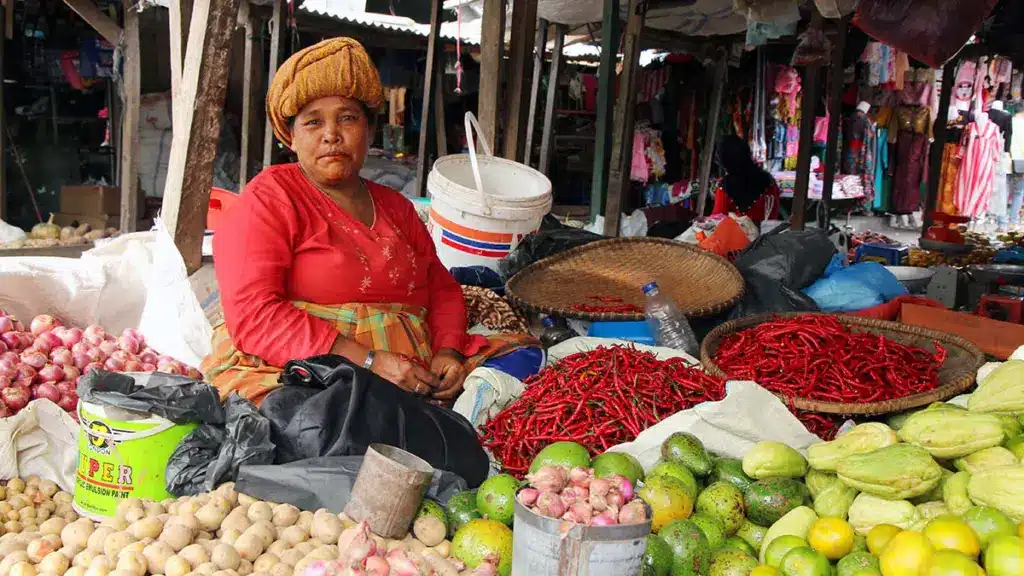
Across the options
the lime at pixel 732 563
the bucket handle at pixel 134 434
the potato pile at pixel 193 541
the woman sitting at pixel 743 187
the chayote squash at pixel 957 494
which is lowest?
the potato pile at pixel 193 541

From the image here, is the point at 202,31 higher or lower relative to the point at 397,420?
higher

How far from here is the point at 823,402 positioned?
287cm

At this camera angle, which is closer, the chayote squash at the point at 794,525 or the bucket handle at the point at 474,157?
the chayote squash at the point at 794,525

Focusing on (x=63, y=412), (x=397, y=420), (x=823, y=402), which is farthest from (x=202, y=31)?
(x=823, y=402)

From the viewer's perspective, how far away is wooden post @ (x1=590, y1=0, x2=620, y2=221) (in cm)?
589

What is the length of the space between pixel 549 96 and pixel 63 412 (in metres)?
6.66

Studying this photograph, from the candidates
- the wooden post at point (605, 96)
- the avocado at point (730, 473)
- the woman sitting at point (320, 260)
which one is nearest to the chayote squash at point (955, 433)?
the avocado at point (730, 473)

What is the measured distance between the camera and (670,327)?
3.83 metres

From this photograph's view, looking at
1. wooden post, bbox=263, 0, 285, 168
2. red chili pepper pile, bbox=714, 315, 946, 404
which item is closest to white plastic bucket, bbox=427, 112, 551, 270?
red chili pepper pile, bbox=714, 315, 946, 404

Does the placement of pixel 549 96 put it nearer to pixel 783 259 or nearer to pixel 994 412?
pixel 783 259

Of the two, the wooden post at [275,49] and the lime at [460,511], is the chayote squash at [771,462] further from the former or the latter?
the wooden post at [275,49]

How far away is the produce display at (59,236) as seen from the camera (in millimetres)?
6527

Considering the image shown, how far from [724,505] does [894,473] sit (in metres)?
0.42

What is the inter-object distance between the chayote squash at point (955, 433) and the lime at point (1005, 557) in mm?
475
